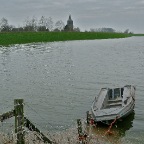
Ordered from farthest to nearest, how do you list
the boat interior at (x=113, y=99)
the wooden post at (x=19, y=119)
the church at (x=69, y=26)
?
the church at (x=69, y=26), the boat interior at (x=113, y=99), the wooden post at (x=19, y=119)

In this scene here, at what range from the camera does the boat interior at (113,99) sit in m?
20.2

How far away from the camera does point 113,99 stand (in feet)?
72.2

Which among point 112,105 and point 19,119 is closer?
point 19,119

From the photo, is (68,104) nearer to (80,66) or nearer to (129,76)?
(129,76)

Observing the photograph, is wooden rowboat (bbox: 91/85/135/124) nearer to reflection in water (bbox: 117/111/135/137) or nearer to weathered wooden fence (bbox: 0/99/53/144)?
reflection in water (bbox: 117/111/135/137)

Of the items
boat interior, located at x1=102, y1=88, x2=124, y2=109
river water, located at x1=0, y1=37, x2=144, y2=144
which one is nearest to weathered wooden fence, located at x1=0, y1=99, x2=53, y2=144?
river water, located at x1=0, y1=37, x2=144, y2=144

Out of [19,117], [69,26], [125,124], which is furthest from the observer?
[69,26]

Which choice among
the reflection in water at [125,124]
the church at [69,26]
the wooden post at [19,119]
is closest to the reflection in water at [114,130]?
the reflection in water at [125,124]

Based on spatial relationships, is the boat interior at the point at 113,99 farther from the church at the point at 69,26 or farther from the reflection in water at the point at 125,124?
the church at the point at 69,26

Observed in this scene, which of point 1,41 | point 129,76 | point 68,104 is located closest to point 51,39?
point 1,41

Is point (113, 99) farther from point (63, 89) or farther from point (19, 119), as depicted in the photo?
point (19, 119)

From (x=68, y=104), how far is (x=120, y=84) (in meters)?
8.39

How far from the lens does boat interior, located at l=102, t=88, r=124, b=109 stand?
66.3ft

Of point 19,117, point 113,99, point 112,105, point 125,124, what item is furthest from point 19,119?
point 113,99
